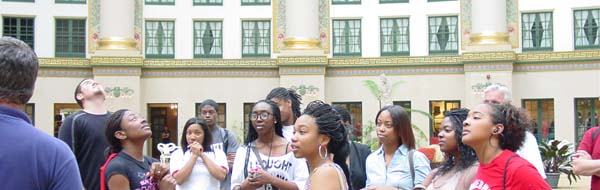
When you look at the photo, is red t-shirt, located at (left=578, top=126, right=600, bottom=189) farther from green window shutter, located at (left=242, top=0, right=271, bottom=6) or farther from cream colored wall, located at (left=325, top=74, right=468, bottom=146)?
green window shutter, located at (left=242, top=0, right=271, bottom=6)

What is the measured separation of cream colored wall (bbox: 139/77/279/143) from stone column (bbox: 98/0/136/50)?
168cm

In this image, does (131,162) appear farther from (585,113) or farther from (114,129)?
(585,113)

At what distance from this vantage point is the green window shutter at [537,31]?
32312 millimetres

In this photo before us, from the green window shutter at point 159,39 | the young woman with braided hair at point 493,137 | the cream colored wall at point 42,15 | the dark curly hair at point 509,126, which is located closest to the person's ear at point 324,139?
the young woman with braided hair at point 493,137

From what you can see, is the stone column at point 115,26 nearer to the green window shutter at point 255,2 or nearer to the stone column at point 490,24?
the green window shutter at point 255,2

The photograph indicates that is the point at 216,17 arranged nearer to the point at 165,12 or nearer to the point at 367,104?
the point at 165,12

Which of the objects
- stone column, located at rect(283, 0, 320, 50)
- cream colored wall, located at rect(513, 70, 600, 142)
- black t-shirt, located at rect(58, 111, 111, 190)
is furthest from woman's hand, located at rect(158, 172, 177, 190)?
cream colored wall, located at rect(513, 70, 600, 142)

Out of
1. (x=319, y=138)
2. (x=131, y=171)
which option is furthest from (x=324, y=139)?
(x=131, y=171)

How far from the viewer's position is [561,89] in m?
31.7

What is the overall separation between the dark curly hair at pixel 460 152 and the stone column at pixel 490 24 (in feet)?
85.2

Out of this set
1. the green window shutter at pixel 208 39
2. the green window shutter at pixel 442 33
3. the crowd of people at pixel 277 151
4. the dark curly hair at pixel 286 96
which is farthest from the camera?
the green window shutter at pixel 208 39

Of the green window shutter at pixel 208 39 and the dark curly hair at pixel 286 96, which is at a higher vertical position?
the green window shutter at pixel 208 39

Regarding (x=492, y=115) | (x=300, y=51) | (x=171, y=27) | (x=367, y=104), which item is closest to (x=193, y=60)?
(x=171, y=27)

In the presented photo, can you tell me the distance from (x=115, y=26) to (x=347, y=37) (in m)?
9.05
